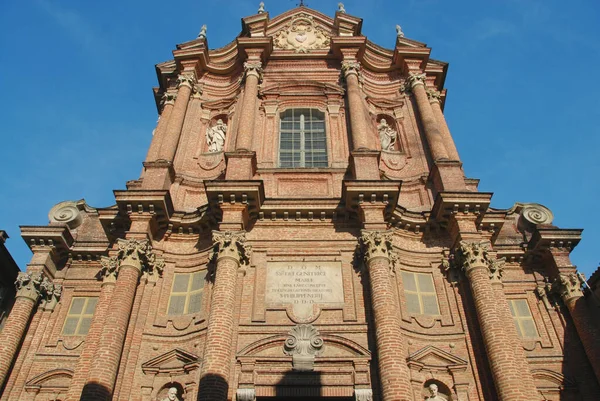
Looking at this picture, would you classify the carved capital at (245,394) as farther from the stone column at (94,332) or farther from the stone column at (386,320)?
the stone column at (94,332)

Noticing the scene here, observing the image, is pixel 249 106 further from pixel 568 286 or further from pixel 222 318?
pixel 568 286

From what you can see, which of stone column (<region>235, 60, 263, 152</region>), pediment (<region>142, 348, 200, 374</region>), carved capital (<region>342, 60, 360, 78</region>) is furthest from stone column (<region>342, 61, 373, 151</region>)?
pediment (<region>142, 348, 200, 374</region>)

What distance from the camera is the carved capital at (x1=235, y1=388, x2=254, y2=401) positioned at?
11945 mm

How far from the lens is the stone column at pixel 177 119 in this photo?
17344 millimetres

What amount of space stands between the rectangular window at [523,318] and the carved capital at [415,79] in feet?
29.0

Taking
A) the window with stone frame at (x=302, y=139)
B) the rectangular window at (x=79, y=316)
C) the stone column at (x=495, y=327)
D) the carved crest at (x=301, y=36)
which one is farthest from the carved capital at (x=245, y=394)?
the carved crest at (x=301, y=36)

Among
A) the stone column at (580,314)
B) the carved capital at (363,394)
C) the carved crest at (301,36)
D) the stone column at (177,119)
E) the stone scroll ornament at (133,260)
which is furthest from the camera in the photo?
the carved crest at (301,36)

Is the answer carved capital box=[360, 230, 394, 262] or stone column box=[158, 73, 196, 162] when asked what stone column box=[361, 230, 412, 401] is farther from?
stone column box=[158, 73, 196, 162]

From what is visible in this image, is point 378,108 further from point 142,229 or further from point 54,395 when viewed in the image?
point 54,395

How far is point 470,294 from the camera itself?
13930mm

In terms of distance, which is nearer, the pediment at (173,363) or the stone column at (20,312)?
the pediment at (173,363)

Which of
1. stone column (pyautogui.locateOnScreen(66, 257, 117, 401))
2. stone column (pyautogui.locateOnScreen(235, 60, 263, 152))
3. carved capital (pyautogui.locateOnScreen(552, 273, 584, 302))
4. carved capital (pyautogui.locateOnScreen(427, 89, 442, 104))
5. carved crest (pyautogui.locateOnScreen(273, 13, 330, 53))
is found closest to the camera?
stone column (pyautogui.locateOnScreen(66, 257, 117, 401))

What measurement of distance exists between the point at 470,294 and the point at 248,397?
627 cm

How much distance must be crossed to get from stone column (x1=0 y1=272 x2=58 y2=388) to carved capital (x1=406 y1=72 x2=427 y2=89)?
561 inches
